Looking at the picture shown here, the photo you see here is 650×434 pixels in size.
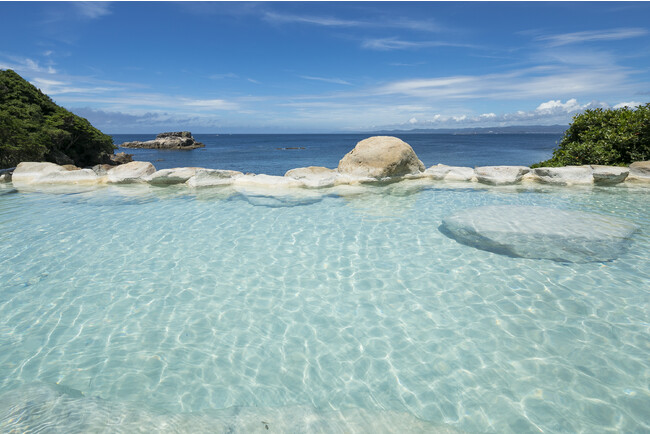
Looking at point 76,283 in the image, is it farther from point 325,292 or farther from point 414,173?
point 414,173

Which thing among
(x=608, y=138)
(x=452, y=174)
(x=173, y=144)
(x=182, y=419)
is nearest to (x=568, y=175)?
(x=608, y=138)

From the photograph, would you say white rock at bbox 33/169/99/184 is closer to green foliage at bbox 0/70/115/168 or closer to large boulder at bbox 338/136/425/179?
green foliage at bbox 0/70/115/168

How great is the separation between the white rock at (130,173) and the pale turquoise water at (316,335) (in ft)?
24.4

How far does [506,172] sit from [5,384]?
1565cm

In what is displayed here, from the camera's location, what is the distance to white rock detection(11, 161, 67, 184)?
50.9 feet

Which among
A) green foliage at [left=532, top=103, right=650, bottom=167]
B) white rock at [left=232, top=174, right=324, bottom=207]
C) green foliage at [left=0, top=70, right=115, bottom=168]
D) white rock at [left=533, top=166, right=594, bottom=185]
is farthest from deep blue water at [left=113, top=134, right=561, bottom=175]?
white rock at [left=533, top=166, right=594, bottom=185]

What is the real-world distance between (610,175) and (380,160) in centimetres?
876

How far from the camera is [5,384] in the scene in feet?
11.4

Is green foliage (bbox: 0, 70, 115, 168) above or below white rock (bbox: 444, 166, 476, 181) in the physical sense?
above

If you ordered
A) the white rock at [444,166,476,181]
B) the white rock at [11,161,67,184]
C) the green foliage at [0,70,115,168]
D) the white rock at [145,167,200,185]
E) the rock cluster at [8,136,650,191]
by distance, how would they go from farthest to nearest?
the green foliage at [0,70,115,168] < the white rock at [11,161,67,184] < the white rock at [145,167,200,185] < the white rock at [444,166,476,181] < the rock cluster at [8,136,650,191]

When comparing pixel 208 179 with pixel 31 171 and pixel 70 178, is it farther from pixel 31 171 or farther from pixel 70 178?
pixel 31 171

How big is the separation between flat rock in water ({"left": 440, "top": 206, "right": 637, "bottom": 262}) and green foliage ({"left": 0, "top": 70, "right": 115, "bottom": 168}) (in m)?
24.3

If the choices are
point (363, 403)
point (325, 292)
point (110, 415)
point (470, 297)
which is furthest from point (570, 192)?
point (110, 415)

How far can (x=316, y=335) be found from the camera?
4.28 m
